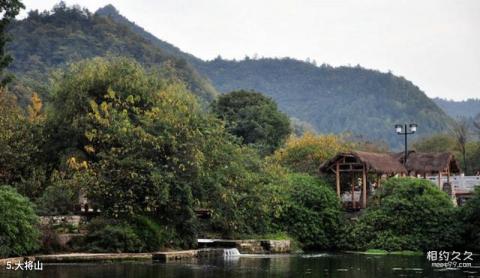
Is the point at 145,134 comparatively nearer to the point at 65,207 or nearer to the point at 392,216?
the point at 65,207

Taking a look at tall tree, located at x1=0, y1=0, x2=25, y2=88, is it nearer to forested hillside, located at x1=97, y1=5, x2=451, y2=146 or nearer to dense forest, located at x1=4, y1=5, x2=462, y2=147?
dense forest, located at x1=4, y1=5, x2=462, y2=147

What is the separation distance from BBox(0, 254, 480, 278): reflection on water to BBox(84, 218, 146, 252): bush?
230 cm

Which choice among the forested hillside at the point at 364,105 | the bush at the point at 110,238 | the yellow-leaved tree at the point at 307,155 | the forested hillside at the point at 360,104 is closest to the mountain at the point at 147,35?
the forested hillside at the point at 360,104

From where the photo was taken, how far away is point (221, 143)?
115 feet

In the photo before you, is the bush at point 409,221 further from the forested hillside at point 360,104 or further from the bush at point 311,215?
the forested hillside at point 360,104

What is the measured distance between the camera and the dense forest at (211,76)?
390ft

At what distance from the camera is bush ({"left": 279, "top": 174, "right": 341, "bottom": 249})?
3969 centimetres

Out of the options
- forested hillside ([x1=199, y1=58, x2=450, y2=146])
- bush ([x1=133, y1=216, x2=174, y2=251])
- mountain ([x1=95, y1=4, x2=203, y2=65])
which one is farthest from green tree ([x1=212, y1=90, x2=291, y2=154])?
mountain ([x1=95, y1=4, x2=203, y2=65])

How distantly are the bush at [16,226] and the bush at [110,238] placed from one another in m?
2.72

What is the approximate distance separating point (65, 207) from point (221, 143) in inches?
313

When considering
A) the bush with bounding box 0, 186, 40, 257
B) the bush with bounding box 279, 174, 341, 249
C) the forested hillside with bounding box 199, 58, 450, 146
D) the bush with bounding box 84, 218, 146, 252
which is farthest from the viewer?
the forested hillside with bounding box 199, 58, 450, 146

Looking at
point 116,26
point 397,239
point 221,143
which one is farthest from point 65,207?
point 116,26

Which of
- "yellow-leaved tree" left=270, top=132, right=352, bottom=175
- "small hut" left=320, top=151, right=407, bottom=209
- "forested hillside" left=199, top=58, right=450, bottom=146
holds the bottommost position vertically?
"small hut" left=320, top=151, right=407, bottom=209

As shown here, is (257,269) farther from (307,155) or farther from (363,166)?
(307,155)
